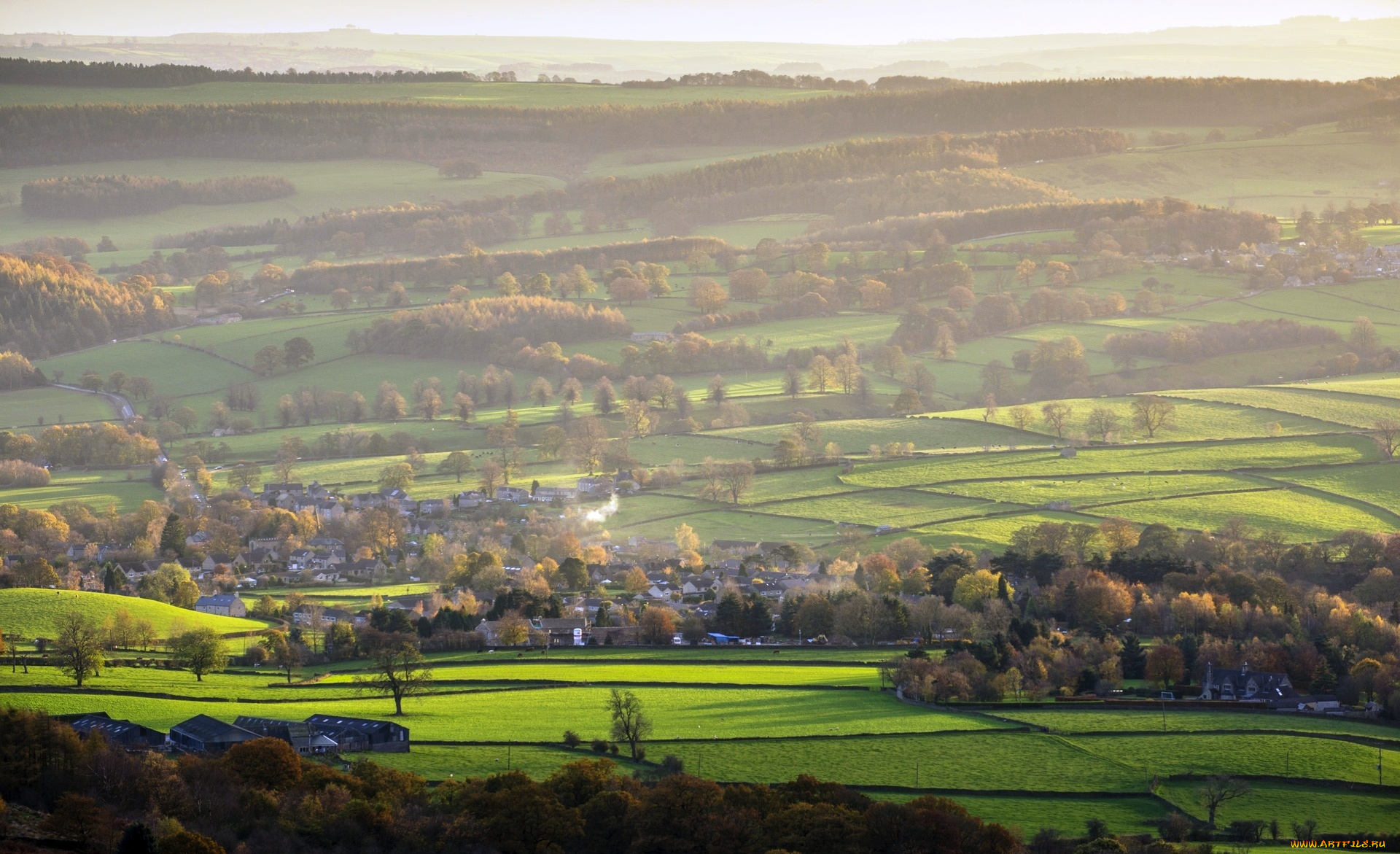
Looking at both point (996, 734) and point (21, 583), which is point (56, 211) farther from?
point (996, 734)

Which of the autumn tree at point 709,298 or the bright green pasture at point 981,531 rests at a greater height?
the autumn tree at point 709,298

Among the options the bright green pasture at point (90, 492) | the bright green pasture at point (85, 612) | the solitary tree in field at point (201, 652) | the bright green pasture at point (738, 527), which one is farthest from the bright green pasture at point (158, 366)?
the solitary tree in field at point (201, 652)

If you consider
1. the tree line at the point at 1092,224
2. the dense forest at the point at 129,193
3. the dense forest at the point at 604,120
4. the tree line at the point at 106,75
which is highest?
the tree line at the point at 106,75

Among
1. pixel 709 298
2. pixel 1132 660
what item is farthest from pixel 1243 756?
pixel 709 298

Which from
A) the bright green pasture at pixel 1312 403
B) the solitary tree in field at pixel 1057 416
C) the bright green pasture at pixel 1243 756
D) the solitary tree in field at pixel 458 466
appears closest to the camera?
the bright green pasture at pixel 1243 756

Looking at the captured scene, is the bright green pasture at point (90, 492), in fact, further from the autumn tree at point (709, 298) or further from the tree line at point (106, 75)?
the tree line at point (106, 75)

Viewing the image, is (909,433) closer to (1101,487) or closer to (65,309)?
(1101,487)
